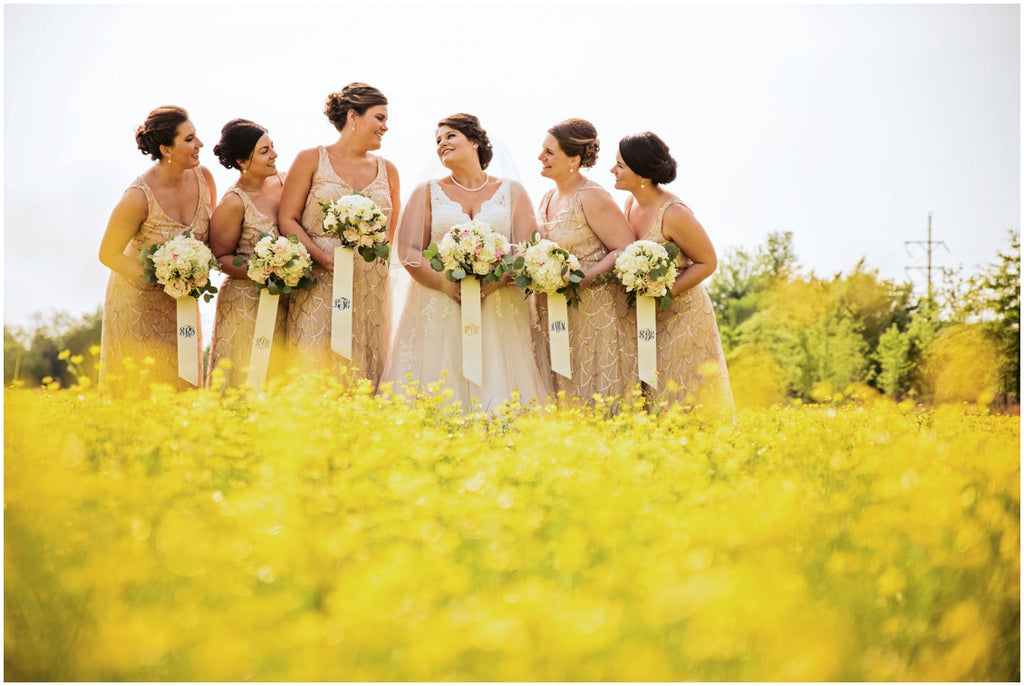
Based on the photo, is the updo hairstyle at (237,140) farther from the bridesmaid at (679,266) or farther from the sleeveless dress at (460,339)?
the bridesmaid at (679,266)

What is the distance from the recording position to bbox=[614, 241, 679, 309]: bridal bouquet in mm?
7637

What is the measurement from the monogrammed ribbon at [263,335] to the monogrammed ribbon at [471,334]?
1717 mm

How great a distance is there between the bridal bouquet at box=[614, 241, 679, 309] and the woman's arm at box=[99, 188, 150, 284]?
4.27 meters

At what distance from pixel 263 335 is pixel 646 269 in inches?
135

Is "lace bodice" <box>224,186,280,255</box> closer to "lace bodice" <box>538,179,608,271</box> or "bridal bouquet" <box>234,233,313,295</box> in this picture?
"bridal bouquet" <box>234,233,313,295</box>

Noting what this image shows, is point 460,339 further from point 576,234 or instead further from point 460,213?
point 576,234

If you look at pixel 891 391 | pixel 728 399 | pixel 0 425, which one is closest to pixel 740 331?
pixel 891 391

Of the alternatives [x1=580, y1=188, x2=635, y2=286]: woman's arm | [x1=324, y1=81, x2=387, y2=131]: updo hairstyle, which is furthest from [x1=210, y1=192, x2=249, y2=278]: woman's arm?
[x1=580, y1=188, x2=635, y2=286]: woman's arm

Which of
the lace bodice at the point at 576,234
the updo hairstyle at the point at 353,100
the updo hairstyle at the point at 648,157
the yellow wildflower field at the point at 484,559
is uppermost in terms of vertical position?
the updo hairstyle at the point at 353,100

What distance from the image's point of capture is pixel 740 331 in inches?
1326

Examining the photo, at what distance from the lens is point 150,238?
7.95 m

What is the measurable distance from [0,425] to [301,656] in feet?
9.58

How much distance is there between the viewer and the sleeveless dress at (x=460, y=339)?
→ 776 centimetres

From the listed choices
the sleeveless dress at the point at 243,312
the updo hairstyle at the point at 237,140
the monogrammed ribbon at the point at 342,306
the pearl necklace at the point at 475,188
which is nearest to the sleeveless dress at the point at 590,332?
the pearl necklace at the point at 475,188
